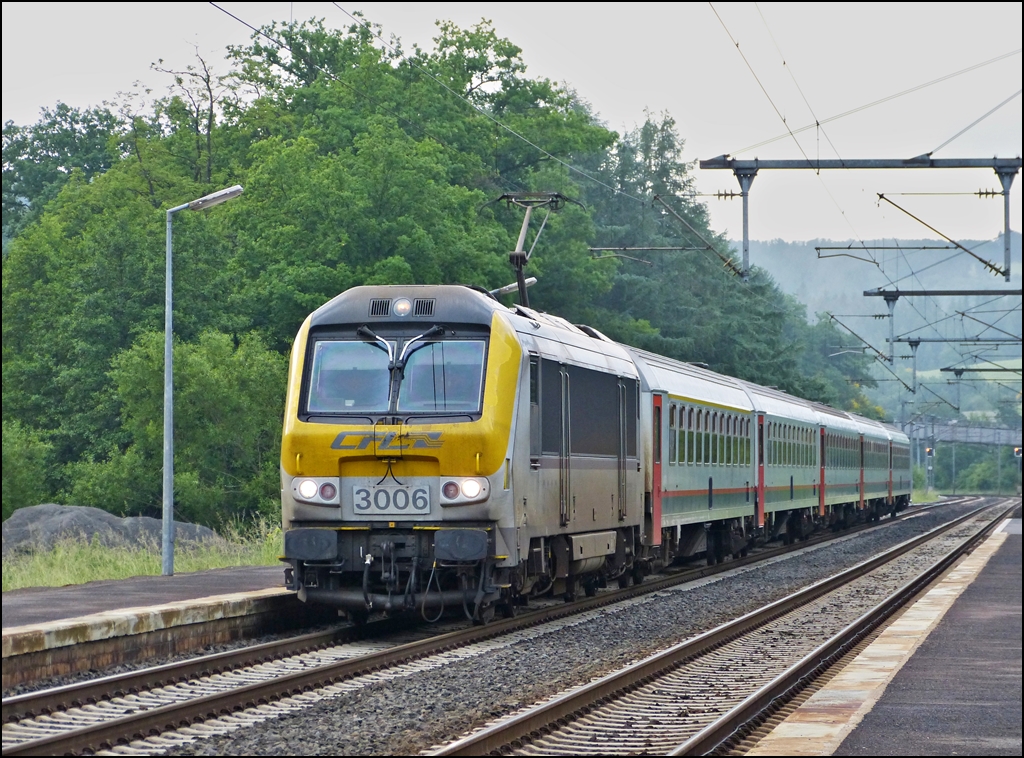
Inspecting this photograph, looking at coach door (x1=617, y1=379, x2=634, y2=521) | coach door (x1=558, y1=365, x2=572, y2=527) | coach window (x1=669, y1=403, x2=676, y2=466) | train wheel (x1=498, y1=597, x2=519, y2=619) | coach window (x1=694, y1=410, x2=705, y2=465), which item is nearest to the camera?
train wheel (x1=498, y1=597, x2=519, y2=619)

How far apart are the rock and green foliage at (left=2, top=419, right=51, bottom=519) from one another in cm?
45

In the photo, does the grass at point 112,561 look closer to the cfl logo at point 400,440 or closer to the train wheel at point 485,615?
the train wheel at point 485,615

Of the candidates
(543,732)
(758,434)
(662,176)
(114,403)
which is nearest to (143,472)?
(114,403)

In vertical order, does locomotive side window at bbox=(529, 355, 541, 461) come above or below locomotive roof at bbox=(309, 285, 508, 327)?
below

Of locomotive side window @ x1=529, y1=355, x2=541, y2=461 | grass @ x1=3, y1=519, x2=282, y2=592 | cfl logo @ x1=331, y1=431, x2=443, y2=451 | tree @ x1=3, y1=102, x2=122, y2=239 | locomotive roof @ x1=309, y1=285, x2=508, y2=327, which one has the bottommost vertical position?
grass @ x1=3, y1=519, x2=282, y2=592

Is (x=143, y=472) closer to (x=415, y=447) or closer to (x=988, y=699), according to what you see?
(x=415, y=447)

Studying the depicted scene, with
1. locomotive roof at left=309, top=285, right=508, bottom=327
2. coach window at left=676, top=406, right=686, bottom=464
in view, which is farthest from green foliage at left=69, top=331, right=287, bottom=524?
locomotive roof at left=309, top=285, right=508, bottom=327

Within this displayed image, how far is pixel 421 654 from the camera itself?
13.5 metres

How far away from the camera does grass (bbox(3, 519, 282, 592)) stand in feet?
66.5

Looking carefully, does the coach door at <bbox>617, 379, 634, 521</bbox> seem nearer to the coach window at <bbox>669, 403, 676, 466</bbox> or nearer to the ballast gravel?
the ballast gravel

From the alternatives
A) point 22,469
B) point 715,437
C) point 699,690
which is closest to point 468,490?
point 699,690

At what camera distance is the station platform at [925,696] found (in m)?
8.45

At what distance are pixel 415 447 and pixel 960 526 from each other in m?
Result: 38.6

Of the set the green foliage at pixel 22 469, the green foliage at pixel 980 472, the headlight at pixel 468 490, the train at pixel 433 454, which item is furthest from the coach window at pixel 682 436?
the green foliage at pixel 980 472
